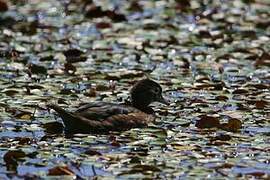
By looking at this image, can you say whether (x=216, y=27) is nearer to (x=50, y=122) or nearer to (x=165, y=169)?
(x=50, y=122)

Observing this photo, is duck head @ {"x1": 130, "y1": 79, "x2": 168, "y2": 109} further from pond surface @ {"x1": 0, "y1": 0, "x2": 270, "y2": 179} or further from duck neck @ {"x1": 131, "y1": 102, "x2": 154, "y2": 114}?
pond surface @ {"x1": 0, "y1": 0, "x2": 270, "y2": 179}

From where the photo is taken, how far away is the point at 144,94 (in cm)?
1009

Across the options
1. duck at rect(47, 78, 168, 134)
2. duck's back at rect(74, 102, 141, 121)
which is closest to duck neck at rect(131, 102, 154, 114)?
duck at rect(47, 78, 168, 134)

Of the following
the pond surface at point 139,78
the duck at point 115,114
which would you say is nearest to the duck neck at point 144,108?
the duck at point 115,114

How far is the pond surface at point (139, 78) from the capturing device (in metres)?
8.00

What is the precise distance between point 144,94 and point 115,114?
83cm

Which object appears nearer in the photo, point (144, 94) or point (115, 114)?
point (115, 114)

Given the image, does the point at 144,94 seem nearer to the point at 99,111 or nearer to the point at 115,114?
the point at 115,114

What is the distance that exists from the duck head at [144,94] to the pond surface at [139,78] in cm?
18

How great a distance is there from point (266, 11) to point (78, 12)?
3.21 meters

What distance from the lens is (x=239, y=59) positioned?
12.6m

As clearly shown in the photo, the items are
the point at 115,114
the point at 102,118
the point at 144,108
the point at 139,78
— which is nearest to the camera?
the point at 102,118

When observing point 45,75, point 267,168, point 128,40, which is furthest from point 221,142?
point 128,40

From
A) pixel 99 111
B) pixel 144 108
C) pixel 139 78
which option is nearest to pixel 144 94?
pixel 144 108
